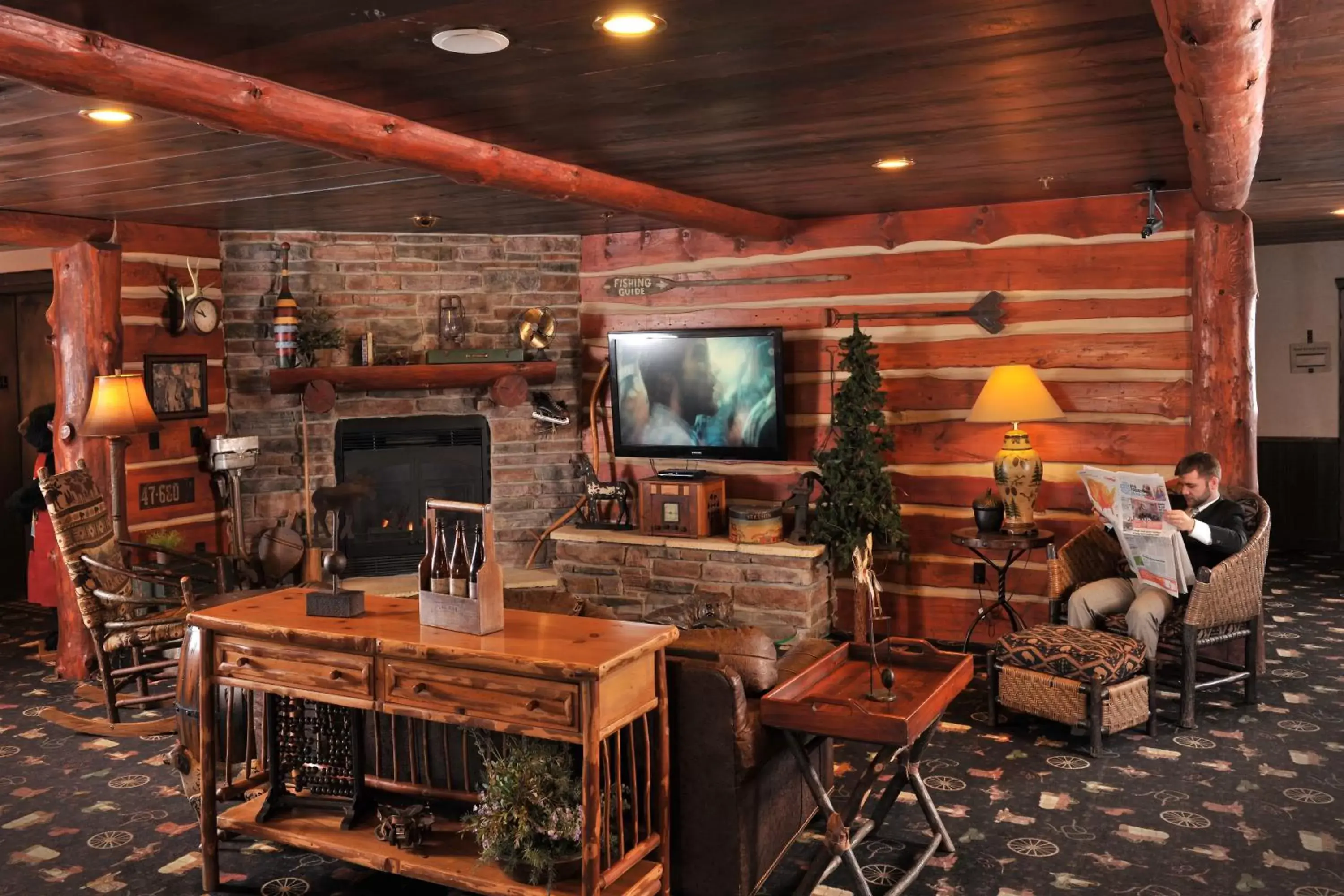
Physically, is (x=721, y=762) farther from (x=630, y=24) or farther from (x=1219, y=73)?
(x=1219, y=73)

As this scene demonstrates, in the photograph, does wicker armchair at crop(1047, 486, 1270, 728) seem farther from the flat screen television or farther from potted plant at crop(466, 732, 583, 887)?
potted plant at crop(466, 732, 583, 887)

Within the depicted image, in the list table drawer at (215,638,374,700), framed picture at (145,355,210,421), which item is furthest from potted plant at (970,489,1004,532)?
framed picture at (145,355,210,421)

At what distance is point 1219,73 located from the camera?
107 inches

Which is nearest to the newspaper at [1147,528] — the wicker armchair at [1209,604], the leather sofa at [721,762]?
the wicker armchair at [1209,604]

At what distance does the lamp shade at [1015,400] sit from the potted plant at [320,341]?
3.82 m

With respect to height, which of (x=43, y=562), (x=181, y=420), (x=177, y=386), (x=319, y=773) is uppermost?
(x=177, y=386)

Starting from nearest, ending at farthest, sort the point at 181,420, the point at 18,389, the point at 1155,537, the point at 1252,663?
1. the point at 1155,537
2. the point at 1252,663
3. the point at 181,420
4. the point at 18,389

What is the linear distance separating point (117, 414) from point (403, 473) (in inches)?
75.8

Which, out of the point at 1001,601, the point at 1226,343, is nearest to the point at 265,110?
the point at 1001,601

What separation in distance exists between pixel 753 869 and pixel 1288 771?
8.03ft

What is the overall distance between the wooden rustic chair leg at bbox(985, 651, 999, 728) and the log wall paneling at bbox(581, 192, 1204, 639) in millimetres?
1378

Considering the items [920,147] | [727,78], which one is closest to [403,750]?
[727,78]

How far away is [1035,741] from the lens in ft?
16.2

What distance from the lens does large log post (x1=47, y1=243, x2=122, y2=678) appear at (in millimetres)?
6023
